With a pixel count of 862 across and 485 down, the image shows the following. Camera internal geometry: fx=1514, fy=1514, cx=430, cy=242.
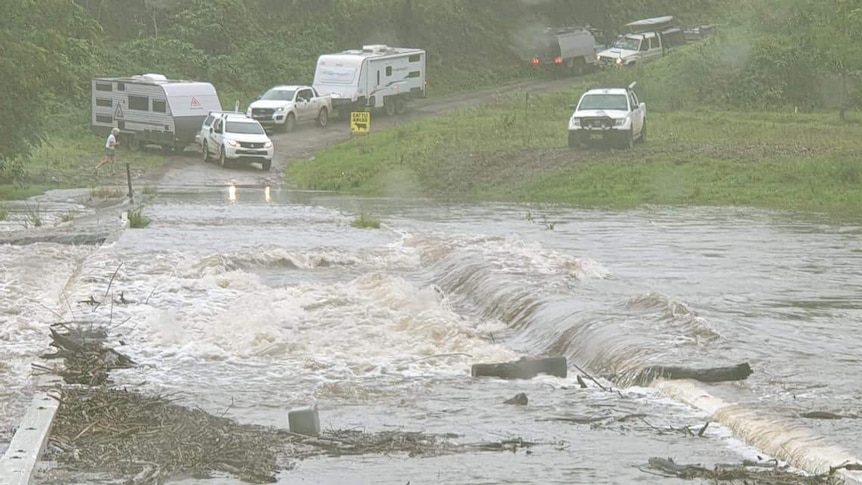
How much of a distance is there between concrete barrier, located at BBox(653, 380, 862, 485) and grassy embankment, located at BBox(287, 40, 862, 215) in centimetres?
2064

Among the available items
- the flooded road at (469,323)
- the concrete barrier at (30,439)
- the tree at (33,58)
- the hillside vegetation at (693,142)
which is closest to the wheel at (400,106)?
the hillside vegetation at (693,142)

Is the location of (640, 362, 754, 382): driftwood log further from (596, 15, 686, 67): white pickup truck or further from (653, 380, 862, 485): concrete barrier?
(596, 15, 686, 67): white pickup truck

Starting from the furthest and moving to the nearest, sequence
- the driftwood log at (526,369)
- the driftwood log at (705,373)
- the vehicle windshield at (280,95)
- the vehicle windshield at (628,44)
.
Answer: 1. the vehicle windshield at (628,44)
2. the vehicle windshield at (280,95)
3. the driftwood log at (526,369)
4. the driftwood log at (705,373)

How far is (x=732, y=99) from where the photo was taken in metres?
56.5

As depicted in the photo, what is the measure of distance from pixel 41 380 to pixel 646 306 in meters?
7.01

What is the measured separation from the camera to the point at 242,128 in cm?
4731

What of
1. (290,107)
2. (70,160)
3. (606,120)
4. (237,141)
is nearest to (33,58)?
(70,160)

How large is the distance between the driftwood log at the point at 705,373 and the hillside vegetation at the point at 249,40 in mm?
26385

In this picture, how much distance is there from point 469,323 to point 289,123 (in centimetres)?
3854

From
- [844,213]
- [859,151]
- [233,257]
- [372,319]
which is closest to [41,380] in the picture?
[372,319]

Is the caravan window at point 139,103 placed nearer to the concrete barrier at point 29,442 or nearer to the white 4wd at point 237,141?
the white 4wd at point 237,141

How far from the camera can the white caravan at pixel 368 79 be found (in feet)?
191

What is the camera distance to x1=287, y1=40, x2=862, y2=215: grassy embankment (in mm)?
35406

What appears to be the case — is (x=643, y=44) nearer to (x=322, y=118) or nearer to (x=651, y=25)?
(x=651, y=25)
